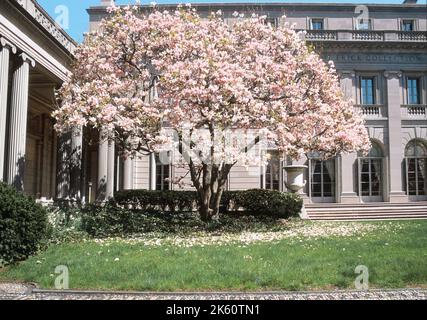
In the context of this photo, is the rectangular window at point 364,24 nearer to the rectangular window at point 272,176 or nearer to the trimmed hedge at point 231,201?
the rectangular window at point 272,176

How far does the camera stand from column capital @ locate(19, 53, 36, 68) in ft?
50.1

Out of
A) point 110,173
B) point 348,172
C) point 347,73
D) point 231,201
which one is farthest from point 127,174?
point 347,73

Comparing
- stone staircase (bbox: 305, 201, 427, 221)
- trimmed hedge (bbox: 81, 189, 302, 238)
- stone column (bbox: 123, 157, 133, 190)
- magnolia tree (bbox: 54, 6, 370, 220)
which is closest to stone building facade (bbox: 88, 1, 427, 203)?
stone column (bbox: 123, 157, 133, 190)

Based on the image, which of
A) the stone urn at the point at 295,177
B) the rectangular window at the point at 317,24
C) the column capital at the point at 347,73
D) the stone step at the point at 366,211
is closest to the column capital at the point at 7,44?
the stone urn at the point at 295,177

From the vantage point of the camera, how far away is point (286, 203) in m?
18.3

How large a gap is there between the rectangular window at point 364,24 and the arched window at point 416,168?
8.11m

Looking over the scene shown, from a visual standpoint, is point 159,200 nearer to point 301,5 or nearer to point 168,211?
point 168,211

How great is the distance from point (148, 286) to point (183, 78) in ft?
23.0

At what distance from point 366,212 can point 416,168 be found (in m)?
7.91

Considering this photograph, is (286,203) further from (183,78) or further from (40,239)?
(40,239)

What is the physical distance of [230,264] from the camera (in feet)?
27.7

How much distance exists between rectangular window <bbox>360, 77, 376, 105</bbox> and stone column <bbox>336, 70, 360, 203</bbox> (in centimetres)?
82

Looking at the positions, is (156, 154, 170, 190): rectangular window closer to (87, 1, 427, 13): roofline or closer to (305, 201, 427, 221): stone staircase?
(305, 201, 427, 221): stone staircase
